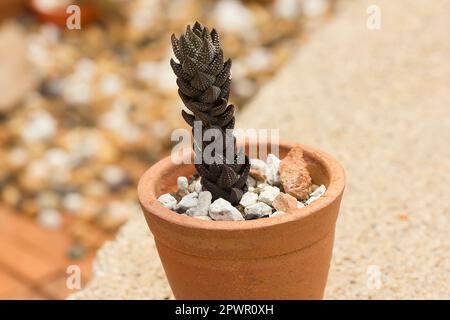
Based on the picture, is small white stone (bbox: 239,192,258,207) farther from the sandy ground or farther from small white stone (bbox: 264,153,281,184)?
the sandy ground

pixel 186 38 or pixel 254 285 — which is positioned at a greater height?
pixel 186 38

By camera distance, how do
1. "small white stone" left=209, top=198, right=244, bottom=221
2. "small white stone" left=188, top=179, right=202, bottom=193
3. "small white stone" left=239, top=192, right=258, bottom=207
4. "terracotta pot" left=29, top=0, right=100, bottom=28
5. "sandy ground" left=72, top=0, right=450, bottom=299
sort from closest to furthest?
"small white stone" left=209, top=198, right=244, bottom=221 < "small white stone" left=239, top=192, right=258, bottom=207 < "small white stone" left=188, top=179, right=202, bottom=193 < "sandy ground" left=72, top=0, right=450, bottom=299 < "terracotta pot" left=29, top=0, right=100, bottom=28

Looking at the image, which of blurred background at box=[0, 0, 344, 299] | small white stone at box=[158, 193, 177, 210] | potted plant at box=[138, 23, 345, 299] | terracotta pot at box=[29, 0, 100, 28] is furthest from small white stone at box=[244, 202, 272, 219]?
terracotta pot at box=[29, 0, 100, 28]

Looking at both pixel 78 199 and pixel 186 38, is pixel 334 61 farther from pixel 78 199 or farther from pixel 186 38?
pixel 186 38

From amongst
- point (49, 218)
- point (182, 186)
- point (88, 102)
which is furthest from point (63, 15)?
point (182, 186)

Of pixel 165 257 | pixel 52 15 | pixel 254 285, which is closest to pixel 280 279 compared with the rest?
pixel 254 285

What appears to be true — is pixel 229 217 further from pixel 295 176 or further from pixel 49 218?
pixel 49 218
